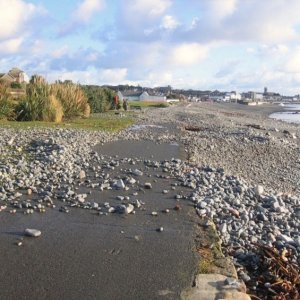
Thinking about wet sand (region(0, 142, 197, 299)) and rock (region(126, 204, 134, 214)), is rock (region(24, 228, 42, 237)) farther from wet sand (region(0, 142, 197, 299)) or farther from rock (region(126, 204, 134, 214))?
rock (region(126, 204, 134, 214))

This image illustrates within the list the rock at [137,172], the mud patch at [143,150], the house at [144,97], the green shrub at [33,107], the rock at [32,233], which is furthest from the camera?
the house at [144,97]

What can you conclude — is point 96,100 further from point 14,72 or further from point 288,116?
point 14,72

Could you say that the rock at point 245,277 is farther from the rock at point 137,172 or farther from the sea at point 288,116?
the sea at point 288,116

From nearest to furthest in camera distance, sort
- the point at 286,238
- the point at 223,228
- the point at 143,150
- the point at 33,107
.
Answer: the point at 286,238 < the point at 223,228 < the point at 143,150 < the point at 33,107

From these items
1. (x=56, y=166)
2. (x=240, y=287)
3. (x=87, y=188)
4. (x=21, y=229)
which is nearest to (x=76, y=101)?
(x=56, y=166)

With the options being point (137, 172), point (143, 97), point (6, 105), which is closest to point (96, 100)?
point (6, 105)

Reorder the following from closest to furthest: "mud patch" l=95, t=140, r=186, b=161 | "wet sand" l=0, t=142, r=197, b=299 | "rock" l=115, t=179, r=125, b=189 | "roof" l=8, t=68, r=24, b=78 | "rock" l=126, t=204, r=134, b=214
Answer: "wet sand" l=0, t=142, r=197, b=299, "rock" l=126, t=204, r=134, b=214, "rock" l=115, t=179, r=125, b=189, "mud patch" l=95, t=140, r=186, b=161, "roof" l=8, t=68, r=24, b=78

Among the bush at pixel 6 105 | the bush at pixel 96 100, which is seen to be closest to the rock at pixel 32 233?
the bush at pixel 6 105

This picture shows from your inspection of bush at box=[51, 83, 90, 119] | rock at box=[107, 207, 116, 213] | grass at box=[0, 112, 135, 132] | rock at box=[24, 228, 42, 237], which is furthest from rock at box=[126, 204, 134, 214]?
bush at box=[51, 83, 90, 119]

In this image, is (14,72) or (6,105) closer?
(6,105)

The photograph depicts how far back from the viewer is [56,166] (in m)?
10.5

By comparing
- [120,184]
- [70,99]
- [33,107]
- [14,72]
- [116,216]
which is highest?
[14,72]

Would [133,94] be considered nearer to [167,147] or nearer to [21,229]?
[167,147]

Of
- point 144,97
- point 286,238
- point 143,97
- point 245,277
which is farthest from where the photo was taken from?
point 143,97
